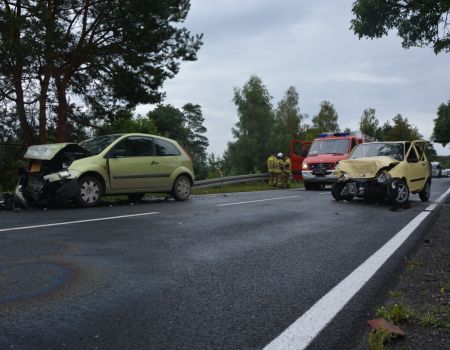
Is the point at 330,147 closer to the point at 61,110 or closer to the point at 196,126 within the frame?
the point at 61,110

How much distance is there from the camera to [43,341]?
266 cm

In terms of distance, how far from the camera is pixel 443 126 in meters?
60.0

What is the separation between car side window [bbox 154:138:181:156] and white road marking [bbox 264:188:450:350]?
24.4 feet

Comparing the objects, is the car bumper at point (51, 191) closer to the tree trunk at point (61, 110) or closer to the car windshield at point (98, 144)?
the car windshield at point (98, 144)

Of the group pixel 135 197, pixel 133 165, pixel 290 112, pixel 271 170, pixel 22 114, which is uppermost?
pixel 290 112

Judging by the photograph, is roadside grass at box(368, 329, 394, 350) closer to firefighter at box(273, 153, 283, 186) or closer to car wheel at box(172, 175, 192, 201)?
car wheel at box(172, 175, 192, 201)

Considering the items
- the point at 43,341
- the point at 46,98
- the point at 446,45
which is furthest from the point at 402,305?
the point at 46,98

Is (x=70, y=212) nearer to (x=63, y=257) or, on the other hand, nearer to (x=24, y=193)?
(x=24, y=193)

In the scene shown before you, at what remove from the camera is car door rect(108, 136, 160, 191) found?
10828 millimetres

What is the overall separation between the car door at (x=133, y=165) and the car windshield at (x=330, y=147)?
961 cm

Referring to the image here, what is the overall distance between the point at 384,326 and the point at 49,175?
835cm

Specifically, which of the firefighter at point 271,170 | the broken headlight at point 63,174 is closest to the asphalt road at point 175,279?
the broken headlight at point 63,174

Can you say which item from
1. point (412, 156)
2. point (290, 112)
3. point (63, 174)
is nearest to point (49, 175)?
point (63, 174)

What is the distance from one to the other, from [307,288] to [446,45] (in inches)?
459
